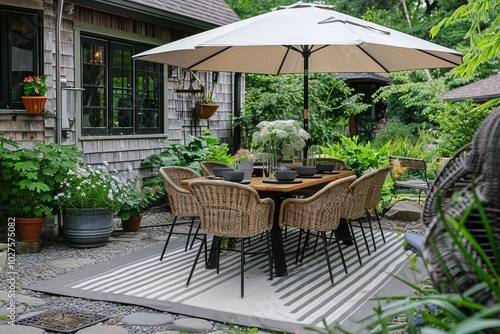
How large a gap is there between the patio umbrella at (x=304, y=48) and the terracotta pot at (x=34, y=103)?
4.35 feet

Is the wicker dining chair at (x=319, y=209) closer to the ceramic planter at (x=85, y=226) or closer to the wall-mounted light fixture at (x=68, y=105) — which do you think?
the ceramic planter at (x=85, y=226)

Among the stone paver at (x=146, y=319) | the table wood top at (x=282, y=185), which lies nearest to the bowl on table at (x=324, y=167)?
the table wood top at (x=282, y=185)

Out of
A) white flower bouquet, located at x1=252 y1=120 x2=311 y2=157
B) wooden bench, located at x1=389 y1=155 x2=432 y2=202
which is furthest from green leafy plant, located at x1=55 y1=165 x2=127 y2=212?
wooden bench, located at x1=389 y1=155 x2=432 y2=202

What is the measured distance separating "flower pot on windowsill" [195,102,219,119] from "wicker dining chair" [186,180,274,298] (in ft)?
17.8

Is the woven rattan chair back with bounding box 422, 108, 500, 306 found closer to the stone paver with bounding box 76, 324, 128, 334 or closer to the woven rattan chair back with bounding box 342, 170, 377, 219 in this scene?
the stone paver with bounding box 76, 324, 128, 334

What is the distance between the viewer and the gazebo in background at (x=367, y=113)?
20.4m

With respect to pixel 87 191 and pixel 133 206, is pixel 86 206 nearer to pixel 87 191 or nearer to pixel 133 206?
pixel 87 191

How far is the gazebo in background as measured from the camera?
66.8 feet

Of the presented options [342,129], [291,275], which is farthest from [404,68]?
[342,129]

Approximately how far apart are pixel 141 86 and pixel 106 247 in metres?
3.14

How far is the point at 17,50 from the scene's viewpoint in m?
6.83

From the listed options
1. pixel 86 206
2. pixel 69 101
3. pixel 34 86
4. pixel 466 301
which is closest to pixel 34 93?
pixel 34 86

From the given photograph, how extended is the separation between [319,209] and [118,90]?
14.4 ft

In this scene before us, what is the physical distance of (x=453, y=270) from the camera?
1.85 metres
